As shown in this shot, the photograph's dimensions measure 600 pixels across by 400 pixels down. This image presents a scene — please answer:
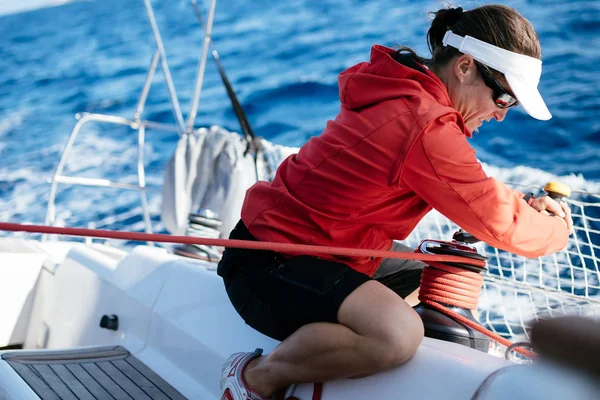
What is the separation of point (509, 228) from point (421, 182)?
0.58 feet

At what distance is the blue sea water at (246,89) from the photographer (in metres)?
5.43

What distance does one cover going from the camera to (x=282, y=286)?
1365 millimetres

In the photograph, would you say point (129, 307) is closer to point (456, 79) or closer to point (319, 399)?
point (319, 399)

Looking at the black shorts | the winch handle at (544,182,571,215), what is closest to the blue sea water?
the winch handle at (544,182,571,215)

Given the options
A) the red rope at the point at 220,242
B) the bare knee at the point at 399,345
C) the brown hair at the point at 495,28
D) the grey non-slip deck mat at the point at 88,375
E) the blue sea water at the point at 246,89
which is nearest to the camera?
the red rope at the point at 220,242

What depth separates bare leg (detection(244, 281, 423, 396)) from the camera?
124 centimetres

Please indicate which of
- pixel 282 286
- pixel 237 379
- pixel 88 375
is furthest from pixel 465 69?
pixel 88 375

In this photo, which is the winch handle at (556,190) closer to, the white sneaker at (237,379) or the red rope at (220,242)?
the red rope at (220,242)

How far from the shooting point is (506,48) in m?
1.37

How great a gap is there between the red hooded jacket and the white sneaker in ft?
0.79

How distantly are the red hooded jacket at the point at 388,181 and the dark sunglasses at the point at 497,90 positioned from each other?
8cm

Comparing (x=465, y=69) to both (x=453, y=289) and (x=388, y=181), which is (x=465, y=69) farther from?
(x=453, y=289)

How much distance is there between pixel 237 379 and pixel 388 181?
468 millimetres

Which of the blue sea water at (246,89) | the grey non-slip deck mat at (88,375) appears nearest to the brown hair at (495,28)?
the grey non-slip deck mat at (88,375)
